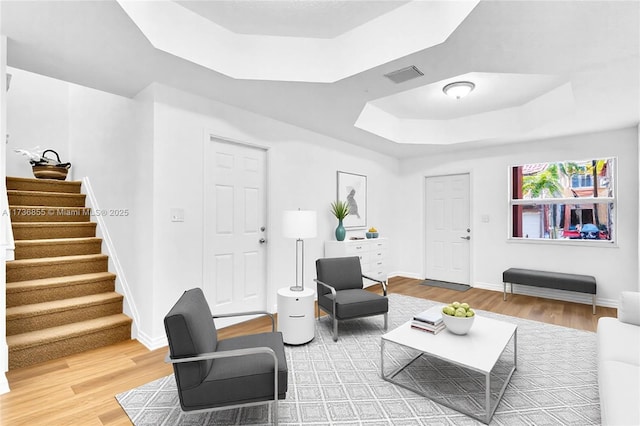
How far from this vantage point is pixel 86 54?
8.09ft

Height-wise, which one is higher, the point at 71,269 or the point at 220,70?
the point at 220,70

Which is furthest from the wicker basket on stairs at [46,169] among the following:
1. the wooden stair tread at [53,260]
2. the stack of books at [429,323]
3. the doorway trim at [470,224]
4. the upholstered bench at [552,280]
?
the upholstered bench at [552,280]

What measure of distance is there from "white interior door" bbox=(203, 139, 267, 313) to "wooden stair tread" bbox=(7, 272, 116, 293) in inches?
49.0

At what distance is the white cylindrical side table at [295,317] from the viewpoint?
9.81ft

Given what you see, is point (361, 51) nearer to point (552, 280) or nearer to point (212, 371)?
point (212, 371)

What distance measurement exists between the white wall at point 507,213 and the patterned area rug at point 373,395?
2.00m

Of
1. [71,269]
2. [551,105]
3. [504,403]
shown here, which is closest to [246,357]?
[504,403]

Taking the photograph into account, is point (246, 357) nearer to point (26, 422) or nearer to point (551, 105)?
point (26, 422)

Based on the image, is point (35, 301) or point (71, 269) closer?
point (35, 301)

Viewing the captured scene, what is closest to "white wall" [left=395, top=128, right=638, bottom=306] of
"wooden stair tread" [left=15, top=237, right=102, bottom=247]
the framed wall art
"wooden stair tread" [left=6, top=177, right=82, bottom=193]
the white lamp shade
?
the framed wall art

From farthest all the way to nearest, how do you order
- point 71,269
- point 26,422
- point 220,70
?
point 71,269 < point 220,70 < point 26,422

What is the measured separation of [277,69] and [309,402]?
8.93 feet

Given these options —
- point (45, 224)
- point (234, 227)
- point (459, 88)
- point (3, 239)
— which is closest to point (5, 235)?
point (3, 239)

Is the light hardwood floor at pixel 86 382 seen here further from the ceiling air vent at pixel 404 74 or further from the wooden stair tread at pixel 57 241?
the ceiling air vent at pixel 404 74
